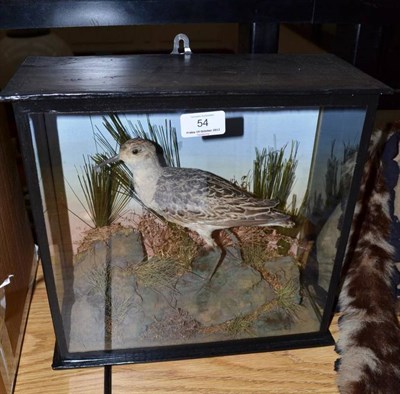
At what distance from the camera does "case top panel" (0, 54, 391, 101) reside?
0.59m

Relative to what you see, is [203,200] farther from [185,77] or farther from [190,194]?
[185,77]

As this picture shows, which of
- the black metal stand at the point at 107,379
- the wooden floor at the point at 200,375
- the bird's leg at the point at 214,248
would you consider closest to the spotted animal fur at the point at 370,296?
the wooden floor at the point at 200,375

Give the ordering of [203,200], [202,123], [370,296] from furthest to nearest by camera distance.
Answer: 1. [370,296]
2. [203,200]
3. [202,123]

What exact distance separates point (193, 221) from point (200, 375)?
0.26 metres

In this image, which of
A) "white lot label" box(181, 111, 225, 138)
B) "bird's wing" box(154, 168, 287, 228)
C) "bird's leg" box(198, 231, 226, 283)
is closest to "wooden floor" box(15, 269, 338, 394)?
"bird's leg" box(198, 231, 226, 283)

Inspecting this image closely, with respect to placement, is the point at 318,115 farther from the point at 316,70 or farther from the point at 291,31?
the point at 291,31

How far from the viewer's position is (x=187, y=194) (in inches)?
28.9

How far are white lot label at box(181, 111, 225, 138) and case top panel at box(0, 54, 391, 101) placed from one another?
4 centimetres

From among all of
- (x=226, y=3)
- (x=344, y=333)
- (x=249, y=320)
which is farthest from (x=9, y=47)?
(x=344, y=333)

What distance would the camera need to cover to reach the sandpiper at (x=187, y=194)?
72 cm

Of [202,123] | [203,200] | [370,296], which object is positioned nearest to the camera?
[202,123]

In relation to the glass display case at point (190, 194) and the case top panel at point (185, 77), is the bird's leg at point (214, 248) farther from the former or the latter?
the case top panel at point (185, 77)

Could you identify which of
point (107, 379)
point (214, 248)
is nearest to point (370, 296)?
point (214, 248)

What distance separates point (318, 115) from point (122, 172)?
0.28 m
